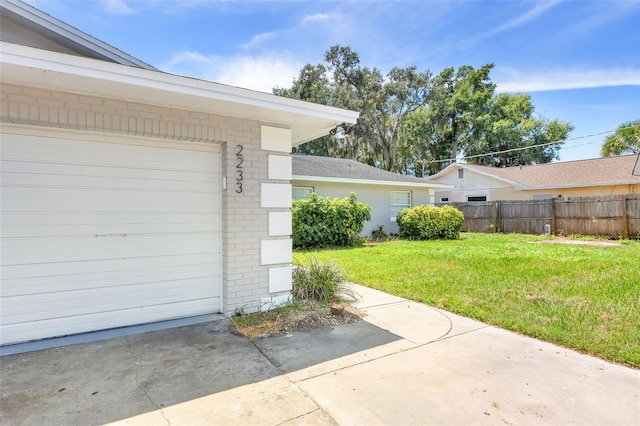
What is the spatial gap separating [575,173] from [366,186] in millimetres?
12684

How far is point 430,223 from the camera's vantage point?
44.4 feet

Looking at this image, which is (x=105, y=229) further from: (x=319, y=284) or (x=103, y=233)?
(x=319, y=284)

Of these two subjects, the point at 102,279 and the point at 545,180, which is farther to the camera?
the point at 545,180

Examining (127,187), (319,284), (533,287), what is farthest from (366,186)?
(127,187)

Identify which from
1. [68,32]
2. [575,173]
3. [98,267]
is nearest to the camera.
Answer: [98,267]

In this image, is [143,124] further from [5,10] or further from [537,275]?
[537,275]

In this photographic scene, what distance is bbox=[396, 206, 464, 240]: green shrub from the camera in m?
13.6

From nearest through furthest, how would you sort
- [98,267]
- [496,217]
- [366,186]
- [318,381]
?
[318,381], [98,267], [366,186], [496,217]

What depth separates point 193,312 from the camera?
14.7 ft

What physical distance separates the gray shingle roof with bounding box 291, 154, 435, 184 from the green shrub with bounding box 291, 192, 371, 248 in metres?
1.64

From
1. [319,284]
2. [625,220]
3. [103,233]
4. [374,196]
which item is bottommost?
[319,284]

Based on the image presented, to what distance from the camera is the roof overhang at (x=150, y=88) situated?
9.75ft

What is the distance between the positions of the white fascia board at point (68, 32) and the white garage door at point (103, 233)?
1.39m

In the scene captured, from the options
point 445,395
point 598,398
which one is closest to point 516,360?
point 598,398
